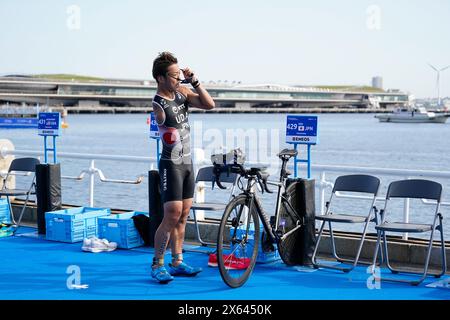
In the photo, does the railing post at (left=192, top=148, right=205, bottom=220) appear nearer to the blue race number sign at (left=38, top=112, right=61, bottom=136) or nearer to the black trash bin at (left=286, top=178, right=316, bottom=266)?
the blue race number sign at (left=38, top=112, right=61, bottom=136)

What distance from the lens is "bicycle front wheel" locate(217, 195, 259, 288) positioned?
5.34 meters

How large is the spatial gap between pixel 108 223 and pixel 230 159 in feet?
6.62

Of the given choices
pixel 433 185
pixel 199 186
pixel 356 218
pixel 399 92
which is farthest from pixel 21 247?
pixel 399 92

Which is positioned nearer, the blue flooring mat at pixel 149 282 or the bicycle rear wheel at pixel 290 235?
the blue flooring mat at pixel 149 282

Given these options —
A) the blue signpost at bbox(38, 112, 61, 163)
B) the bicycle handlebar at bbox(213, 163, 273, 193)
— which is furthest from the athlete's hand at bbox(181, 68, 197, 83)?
the blue signpost at bbox(38, 112, 61, 163)

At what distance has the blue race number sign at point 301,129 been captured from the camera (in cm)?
638

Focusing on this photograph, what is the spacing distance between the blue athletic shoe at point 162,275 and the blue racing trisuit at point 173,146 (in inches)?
21.5

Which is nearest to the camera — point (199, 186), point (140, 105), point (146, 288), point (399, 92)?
point (146, 288)

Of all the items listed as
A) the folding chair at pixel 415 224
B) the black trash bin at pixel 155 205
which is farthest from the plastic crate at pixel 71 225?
the folding chair at pixel 415 224

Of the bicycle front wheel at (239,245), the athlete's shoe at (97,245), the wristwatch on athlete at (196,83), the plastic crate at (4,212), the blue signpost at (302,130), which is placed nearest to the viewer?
the bicycle front wheel at (239,245)

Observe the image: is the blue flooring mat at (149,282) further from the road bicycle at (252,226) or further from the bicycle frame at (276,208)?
the bicycle frame at (276,208)

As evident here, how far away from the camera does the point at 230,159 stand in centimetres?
568

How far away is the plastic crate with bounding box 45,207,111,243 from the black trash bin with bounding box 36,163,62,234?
35 centimetres
